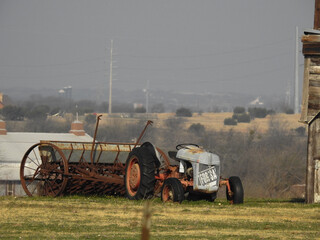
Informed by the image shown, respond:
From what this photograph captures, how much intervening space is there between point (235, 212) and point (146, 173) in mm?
2886

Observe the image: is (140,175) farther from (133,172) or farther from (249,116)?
(249,116)

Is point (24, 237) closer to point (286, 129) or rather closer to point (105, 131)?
point (105, 131)

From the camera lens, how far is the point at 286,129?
121 m

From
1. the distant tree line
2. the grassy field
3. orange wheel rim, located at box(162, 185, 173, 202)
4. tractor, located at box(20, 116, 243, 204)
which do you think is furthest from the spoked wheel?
the distant tree line

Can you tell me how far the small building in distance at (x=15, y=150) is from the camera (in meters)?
55.6

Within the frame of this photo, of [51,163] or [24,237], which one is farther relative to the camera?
[51,163]

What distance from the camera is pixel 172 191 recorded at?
1739 cm

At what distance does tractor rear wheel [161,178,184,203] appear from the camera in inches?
676

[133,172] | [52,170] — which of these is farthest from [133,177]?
[52,170]

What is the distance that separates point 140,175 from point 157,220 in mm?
3997

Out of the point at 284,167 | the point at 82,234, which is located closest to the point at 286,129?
the point at 284,167

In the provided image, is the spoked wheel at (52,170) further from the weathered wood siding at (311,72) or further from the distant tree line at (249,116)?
the distant tree line at (249,116)

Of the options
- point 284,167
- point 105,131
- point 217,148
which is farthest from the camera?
point 105,131

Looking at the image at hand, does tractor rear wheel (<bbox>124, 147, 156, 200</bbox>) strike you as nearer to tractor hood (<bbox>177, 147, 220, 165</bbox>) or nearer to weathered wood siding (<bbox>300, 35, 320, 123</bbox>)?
tractor hood (<bbox>177, 147, 220, 165</bbox>)
